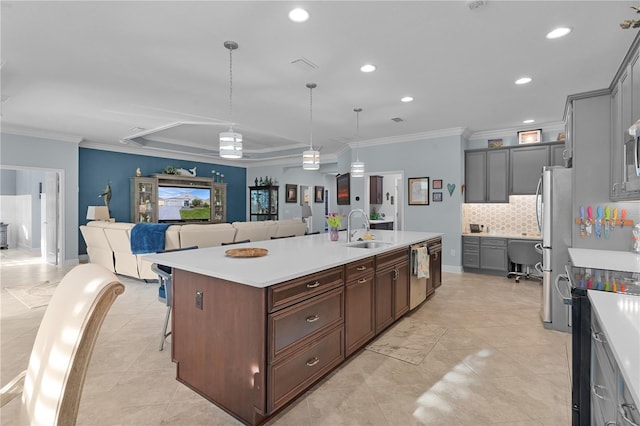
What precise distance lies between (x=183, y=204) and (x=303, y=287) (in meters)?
7.82

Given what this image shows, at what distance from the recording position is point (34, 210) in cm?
849

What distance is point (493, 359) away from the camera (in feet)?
8.91

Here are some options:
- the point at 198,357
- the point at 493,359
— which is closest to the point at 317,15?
the point at 198,357

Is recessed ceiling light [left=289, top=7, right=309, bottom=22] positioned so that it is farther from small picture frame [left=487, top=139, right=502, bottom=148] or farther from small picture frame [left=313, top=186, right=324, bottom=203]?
small picture frame [left=313, top=186, right=324, bottom=203]

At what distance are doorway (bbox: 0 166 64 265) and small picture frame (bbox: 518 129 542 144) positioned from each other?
900 centimetres

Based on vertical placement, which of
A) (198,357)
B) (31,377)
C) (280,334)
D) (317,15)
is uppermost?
(317,15)

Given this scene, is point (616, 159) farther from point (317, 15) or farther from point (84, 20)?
point (84, 20)

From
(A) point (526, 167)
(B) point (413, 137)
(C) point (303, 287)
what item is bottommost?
(C) point (303, 287)

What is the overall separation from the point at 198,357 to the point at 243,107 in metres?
3.74

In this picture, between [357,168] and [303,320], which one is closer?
[303,320]

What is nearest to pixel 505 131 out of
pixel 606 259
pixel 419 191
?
pixel 419 191

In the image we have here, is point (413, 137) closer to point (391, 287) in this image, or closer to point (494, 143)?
point (494, 143)

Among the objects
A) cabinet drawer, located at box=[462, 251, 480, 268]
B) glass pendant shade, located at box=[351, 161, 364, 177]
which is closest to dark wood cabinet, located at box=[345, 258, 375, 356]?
glass pendant shade, located at box=[351, 161, 364, 177]

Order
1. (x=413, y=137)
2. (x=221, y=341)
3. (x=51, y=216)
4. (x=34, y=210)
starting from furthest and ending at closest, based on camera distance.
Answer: (x=34, y=210)
(x=51, y=216)
(x=413, y=137)
(x=221, y=341)
